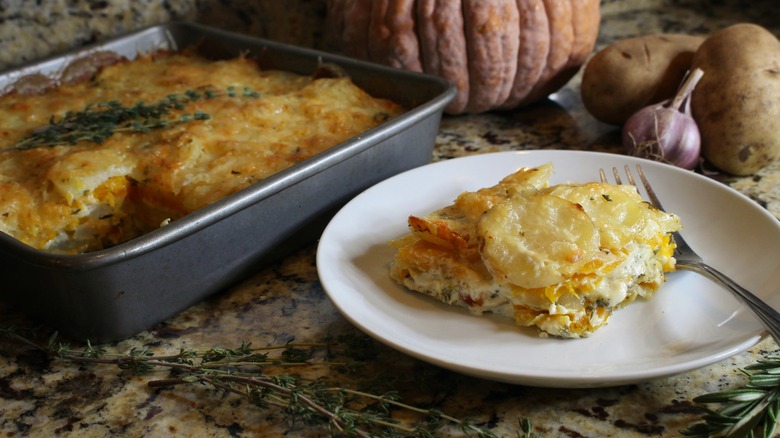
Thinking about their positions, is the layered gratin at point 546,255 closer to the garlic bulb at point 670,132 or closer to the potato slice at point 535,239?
the potato slice at point 535,239

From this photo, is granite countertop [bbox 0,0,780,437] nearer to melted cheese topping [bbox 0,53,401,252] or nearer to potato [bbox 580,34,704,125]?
→ melted cheese topping [bbox 0,53,401,252]

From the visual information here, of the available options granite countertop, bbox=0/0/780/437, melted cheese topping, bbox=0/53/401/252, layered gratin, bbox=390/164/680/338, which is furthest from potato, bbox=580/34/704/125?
layered gratin, bbox=390/164/680/338

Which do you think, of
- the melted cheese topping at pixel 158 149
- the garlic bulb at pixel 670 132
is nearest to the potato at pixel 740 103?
the garlic bulb at pixel 670 132

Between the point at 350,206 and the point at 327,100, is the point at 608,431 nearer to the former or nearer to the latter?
the point at 350,206

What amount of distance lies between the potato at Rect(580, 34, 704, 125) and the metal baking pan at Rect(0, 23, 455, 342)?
1.65 ft

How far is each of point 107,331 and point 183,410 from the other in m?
0.20

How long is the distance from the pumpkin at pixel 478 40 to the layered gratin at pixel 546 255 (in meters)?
0.75

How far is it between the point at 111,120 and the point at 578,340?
1079 mm

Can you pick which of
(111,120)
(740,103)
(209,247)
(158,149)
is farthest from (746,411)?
(111,120)

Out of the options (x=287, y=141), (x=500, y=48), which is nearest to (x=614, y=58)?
(x=500, y=48)

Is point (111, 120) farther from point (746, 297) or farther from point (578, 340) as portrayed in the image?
point (746, 297)

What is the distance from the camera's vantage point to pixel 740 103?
1756 mm

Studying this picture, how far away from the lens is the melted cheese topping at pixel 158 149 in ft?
4.71

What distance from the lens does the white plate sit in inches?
41.5
